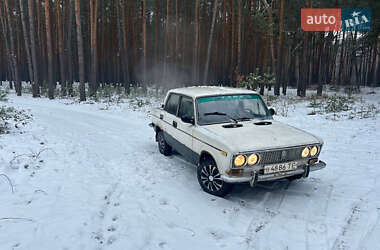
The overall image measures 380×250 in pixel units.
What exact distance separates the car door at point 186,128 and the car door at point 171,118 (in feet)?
0.64

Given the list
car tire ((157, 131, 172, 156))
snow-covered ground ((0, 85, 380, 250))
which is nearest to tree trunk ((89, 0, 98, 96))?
snow-covered ground ((0, 85, 380, 250))

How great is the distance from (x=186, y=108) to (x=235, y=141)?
5.95 feet

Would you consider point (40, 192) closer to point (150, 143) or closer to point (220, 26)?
point (150, 143)

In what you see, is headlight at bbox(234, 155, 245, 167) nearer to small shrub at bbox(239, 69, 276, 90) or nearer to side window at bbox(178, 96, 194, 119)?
side window at bbox(178, 96, 194, 119)

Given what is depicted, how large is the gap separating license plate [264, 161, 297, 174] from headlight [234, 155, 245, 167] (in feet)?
1.33

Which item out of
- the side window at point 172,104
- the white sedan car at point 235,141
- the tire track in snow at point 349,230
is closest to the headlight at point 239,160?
the white sedan car at point 235,141

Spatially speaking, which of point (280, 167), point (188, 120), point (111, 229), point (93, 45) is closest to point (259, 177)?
point (280, 167)

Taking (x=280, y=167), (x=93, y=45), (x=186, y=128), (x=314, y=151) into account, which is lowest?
(x=280, y=167)

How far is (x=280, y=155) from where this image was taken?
4480 millimetres

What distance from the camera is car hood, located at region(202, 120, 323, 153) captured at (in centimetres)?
437

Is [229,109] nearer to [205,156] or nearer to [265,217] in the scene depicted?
[205,156]

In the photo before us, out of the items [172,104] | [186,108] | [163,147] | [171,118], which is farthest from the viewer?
[163,147]

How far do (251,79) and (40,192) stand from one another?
47.9ft

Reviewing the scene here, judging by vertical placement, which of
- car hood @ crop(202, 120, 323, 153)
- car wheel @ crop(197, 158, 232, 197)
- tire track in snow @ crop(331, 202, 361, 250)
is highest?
car hood @ crop(202, 120, 323, 153)
